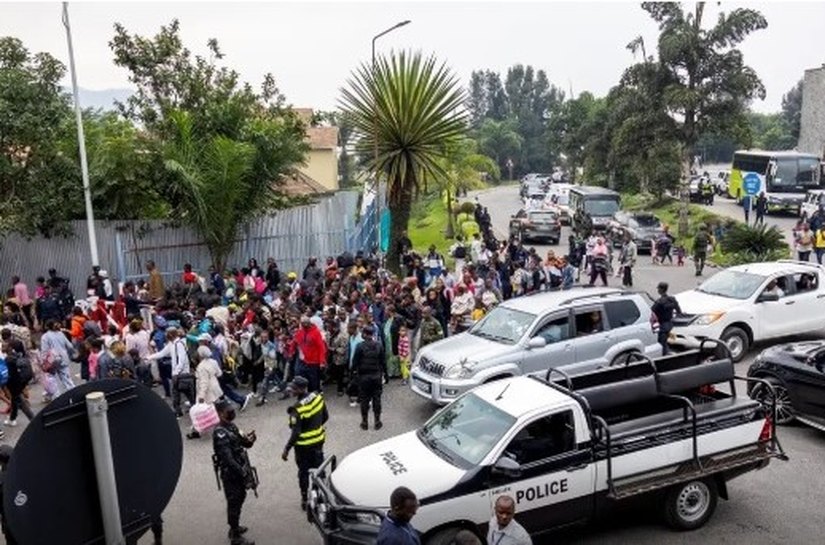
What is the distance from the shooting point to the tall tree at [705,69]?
2964 centimetres

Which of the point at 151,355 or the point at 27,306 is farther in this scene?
the point at 27,306

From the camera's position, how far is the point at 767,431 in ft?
26.3

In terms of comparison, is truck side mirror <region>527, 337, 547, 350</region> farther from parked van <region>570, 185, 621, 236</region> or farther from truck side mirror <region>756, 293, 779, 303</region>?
parked van <region>570, 185, 621, 236</region>

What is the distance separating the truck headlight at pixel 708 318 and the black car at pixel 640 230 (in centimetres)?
1377

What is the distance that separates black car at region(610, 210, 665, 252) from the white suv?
12682mm

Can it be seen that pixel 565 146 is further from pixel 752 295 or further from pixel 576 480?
pixel 576 480

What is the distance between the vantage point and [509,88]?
111625 mm

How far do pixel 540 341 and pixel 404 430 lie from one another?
7.97ft

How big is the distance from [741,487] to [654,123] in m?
25.3

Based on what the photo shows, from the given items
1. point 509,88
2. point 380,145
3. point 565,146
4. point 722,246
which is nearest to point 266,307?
point 380,145

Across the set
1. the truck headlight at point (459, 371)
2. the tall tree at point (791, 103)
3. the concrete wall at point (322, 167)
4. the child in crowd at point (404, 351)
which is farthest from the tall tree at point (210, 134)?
the tall tree at point (791, 103)

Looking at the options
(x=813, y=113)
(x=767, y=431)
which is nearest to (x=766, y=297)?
(x=767, y=431)

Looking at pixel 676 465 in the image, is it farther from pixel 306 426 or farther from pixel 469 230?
pixel 469 230

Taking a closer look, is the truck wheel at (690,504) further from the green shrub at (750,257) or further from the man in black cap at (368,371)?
the green shrub at (750,257)
